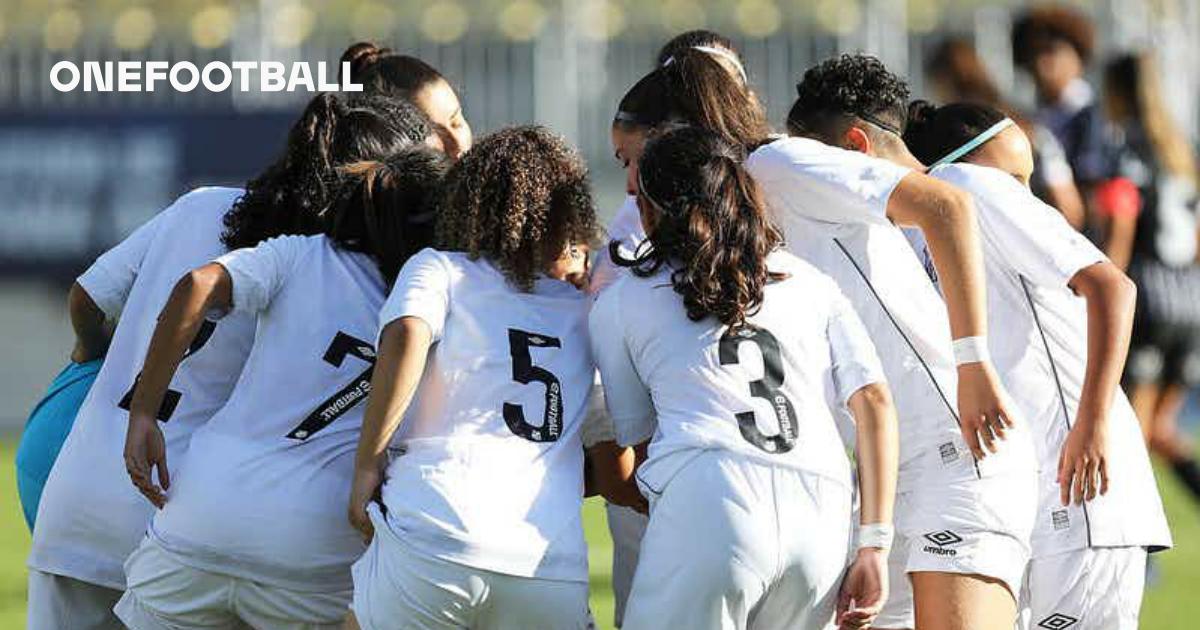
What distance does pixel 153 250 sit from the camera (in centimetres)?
480

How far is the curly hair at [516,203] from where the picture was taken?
14.0ft

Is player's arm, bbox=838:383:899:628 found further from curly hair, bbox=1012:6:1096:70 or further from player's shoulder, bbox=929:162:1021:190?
curly hair, bbox=1012:6:1096:70

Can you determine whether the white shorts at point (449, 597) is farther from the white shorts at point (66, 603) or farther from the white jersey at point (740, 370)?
the white shorts at point (66, 603)

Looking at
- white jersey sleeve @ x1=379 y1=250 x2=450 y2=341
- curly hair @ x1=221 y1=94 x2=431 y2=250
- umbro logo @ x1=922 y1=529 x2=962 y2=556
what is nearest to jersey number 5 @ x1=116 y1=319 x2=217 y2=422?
curly hair @ x1=221 y1=94 x2=431 y2=250

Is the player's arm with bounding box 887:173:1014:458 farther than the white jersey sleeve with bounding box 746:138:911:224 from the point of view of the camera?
No

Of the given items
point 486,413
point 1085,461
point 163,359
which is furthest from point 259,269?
point 1085,461

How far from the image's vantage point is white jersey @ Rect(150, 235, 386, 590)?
172 inches

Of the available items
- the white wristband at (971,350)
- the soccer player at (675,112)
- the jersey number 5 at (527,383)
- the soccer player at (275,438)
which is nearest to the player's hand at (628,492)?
the soccer player at (675,112)

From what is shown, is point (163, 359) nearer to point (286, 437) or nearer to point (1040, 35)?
point (286, 437)

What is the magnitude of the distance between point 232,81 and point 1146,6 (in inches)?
290

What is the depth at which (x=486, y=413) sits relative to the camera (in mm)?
4168

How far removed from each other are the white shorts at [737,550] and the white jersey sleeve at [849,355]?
0.68 ft

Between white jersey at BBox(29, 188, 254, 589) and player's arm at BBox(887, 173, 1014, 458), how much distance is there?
1.59 m

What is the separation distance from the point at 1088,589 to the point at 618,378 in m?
1.22
